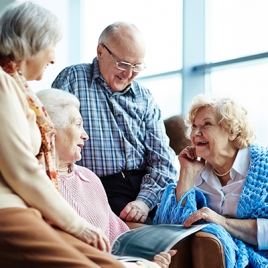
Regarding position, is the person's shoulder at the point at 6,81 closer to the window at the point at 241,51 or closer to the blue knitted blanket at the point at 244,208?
the blue knitted blanket at the point at 244,208

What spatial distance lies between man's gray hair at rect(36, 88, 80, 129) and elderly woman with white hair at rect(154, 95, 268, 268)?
27.7 inches

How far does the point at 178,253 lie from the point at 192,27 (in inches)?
117

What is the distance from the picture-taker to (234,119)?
247cm

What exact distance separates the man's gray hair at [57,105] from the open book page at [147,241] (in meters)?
0.54

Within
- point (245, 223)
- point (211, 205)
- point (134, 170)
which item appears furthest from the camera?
point (134, 170)

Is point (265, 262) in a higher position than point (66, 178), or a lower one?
lower

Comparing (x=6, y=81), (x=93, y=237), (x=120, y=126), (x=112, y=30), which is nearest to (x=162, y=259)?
(x=93, y=237)

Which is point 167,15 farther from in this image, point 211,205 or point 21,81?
point 21,81

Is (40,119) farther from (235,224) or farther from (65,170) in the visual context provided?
(235,224)

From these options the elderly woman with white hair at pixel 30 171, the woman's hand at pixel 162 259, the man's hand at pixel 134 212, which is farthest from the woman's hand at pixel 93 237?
the man's hand at pixel 134 212

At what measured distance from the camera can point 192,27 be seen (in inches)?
190

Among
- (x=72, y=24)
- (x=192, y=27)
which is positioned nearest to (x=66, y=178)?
(x=192, y=27)

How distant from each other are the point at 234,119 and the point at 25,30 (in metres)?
1.26

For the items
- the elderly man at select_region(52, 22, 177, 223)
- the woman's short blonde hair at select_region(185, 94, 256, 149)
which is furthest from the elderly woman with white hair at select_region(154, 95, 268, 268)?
the elderly man at select_region(52, 22, 177, 223)
